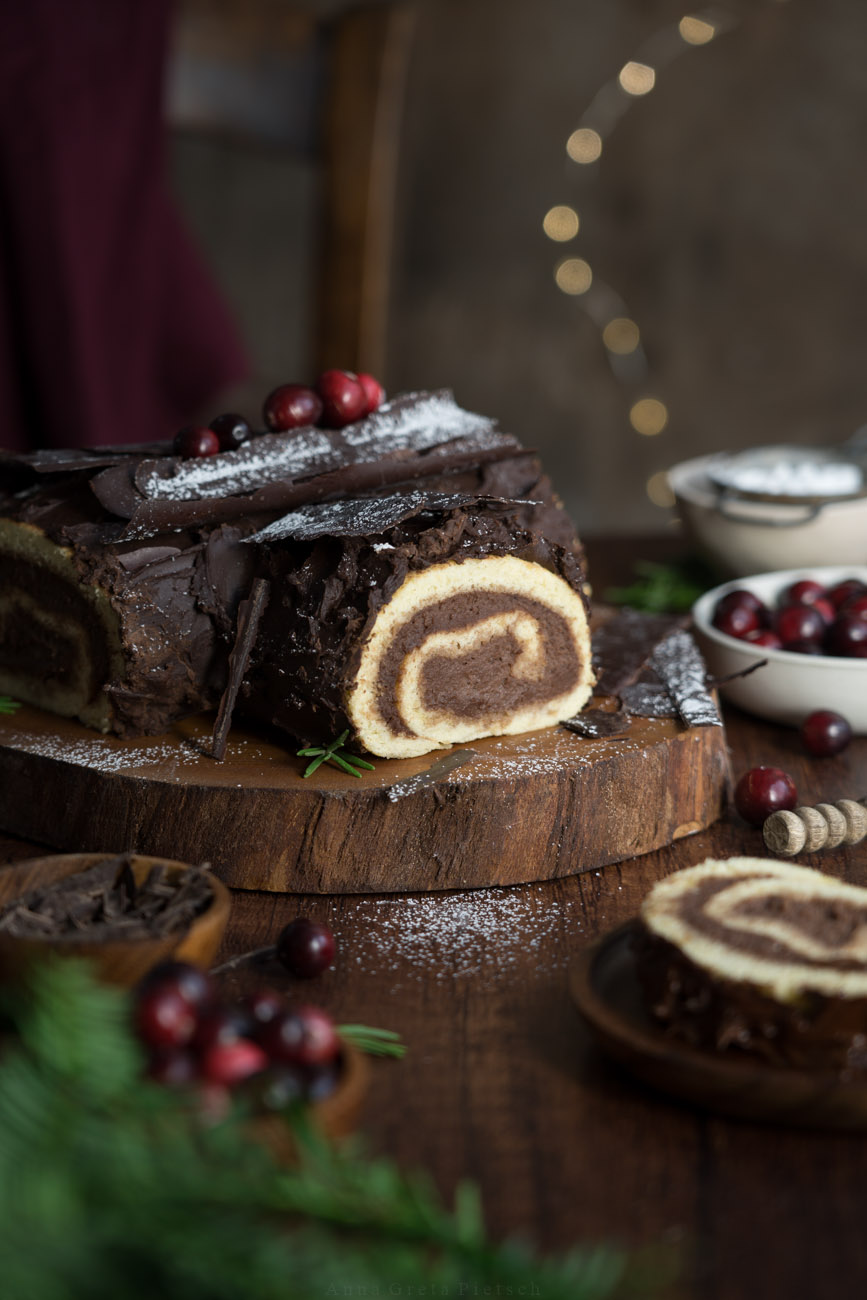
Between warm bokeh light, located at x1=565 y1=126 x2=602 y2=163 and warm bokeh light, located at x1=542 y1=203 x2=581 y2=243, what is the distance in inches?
8.1

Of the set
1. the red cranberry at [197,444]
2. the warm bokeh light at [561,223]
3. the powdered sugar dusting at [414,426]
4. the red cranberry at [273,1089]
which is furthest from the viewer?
the warm bokeh light at [561,223]

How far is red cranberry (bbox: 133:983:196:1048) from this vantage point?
3.91 feet

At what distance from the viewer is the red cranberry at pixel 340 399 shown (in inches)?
90.6

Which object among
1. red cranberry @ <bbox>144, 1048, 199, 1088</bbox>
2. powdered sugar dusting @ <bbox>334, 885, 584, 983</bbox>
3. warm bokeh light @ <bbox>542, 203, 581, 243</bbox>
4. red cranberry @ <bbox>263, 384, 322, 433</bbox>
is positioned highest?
warm bokeh light @ <bbox>542, 203, 581, 243</bbox>

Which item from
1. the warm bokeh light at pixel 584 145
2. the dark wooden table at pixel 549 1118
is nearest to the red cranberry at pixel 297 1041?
the dark wooden table at pixel 549 1118

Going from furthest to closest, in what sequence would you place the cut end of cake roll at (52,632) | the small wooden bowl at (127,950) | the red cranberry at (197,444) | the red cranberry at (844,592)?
the red cranberry at (844,592) → the red cranberry at (197,444) → the cut end of cake roll at (52,632) → the small wooden bowl at (127,950)

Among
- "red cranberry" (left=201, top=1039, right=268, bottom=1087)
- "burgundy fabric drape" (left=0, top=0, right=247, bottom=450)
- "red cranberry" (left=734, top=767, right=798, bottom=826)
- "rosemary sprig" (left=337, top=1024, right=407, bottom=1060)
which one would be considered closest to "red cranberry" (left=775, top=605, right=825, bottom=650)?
"red cranberry" (left=734, top=767, right=798, bottom=826)

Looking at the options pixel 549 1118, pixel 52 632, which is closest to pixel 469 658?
pixel 52 632

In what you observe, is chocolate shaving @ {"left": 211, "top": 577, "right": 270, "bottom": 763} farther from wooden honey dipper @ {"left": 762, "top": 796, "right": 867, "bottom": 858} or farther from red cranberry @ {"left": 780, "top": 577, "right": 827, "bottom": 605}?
red cranberry @ {"left": 780, "top": 577, "right": 827, "bottom": 605}

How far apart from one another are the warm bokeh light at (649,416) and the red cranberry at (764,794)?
397 cm

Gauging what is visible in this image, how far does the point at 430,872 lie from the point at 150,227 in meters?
2.75

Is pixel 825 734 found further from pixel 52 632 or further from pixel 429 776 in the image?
pixel 52 632

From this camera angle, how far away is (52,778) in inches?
77.7

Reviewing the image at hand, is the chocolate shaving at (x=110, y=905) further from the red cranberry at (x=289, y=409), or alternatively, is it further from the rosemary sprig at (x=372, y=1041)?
the red cranberry at (x=289, y=409)
